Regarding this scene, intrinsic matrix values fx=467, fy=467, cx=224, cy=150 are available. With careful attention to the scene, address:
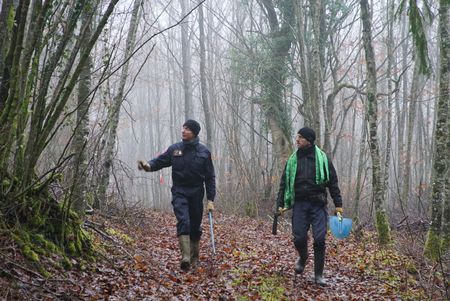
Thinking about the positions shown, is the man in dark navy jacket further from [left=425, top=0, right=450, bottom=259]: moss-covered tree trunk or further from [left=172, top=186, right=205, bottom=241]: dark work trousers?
[left=425, top=0, right=450, bottom=259]: moss-covered tree trunk

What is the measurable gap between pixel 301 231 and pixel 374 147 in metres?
3.45

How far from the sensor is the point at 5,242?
4160 millimetres

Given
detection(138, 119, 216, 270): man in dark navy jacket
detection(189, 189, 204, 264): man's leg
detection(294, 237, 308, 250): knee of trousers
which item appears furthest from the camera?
detection(189, 189, 204, 264): man's leg

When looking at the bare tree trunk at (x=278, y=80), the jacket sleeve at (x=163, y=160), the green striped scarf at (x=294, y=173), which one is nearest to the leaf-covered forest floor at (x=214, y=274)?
the green striped scarf at (x=294, y=173)

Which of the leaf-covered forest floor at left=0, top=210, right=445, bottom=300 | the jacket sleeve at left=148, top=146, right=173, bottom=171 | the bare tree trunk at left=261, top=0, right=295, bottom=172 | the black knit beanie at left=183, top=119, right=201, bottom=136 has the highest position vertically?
the bare tree trunk at left=261, top=0, right=295, bottom=172

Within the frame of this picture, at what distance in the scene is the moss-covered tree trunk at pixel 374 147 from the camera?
9.03 m

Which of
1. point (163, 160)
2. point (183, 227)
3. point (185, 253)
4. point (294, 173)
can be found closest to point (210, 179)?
point (163, 160)

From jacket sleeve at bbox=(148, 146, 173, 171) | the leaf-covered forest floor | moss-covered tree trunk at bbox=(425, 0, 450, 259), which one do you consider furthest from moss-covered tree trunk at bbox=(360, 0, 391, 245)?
jacket sleeve at bbox=(148, 146, 173, 171)

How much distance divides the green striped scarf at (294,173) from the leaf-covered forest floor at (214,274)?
1076 millimetres

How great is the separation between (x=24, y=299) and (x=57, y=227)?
5.09ft

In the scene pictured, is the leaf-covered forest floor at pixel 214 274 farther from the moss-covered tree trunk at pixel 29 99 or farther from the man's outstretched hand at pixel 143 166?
the man's outstretched hand at pixel 143 166

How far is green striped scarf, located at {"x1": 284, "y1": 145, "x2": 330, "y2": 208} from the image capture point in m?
6.62

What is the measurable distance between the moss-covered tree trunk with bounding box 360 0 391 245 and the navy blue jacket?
375 cm

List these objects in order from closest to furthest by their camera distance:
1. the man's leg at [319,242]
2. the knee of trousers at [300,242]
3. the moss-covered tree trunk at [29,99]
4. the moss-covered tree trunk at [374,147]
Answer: the moss-covered tree trunk at [29,99], the man's leg at [319,242], the knee of trousers at [300,242], the moss-covered tree trunk at [374,147]
